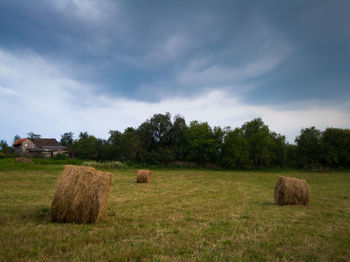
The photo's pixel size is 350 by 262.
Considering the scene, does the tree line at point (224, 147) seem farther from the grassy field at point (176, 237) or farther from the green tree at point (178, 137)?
the grassy field at point (176, 237)

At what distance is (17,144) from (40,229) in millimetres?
75421

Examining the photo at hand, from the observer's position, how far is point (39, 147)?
213 ft

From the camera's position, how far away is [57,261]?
3.65 m

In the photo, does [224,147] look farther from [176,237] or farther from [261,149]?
[176,237]

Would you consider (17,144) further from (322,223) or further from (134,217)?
(322,223)

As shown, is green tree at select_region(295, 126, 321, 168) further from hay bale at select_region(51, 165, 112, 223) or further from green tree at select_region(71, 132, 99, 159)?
green tree at select_region(71, 132, 99, 159)

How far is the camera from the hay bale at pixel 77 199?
6328 millimetres

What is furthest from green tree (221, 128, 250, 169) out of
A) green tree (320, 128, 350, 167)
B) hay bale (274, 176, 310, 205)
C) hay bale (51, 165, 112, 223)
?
hay bale (51, 165, 112, 223)

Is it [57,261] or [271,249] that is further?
[271,249]

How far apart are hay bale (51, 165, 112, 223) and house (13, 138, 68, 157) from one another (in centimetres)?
5935

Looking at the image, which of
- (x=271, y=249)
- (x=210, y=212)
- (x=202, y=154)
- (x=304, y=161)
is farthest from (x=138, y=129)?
(x=271, y=249)

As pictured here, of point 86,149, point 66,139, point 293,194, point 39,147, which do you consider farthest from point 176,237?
point 66,139

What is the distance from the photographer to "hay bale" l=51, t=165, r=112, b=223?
20.8ft

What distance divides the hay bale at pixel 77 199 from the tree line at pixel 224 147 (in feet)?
123
